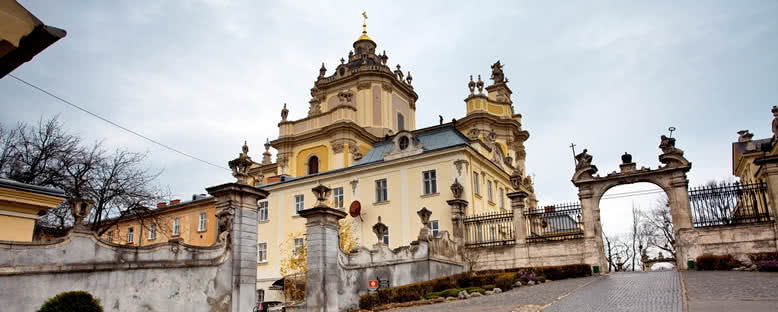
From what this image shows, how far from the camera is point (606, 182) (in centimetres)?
2431

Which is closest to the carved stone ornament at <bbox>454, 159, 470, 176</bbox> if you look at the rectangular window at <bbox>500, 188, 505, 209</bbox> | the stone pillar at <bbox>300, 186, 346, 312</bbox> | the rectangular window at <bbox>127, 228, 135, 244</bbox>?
the rectangular window at <bbox>500, 188, 505, 209</bbox>

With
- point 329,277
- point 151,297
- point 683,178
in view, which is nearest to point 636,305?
point 329,277

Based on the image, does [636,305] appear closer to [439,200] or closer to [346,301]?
[346,301]

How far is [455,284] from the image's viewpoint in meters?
19.5

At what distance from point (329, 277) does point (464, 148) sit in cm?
1802

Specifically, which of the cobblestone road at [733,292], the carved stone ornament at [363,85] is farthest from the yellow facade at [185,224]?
the cobblestone road at [733,292]

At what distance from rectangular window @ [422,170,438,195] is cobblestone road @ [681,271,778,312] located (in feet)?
58.5

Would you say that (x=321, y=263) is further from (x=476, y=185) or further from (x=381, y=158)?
(x=381, y=158)

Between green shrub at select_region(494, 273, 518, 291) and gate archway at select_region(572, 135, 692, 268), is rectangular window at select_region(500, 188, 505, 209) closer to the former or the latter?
gate archway at select_region(572, 135, 692, 268)

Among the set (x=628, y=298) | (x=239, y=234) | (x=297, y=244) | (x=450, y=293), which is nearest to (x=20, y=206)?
(x=239, y=234)

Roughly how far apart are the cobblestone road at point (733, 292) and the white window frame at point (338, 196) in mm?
23736

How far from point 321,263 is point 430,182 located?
18156 mm

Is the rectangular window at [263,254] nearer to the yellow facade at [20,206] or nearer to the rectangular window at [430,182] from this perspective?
the rectangular window at [430,182]

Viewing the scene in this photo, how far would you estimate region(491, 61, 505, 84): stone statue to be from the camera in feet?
175
